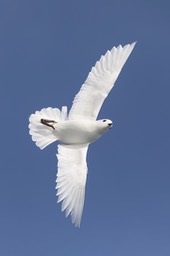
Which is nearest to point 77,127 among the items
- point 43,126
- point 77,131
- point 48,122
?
point 77,131

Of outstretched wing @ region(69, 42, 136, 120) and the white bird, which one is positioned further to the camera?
outstretched wing @ region(69, 42, 136, 120)

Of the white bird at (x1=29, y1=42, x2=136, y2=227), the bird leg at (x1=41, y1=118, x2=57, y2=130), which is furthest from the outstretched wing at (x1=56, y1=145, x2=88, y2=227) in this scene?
the bird leg at (x1=41, y1=118, x2=57, y2=130)

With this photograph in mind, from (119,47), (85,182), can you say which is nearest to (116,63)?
(119,47)

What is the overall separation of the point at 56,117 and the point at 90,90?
201cm

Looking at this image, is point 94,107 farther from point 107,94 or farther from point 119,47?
point 119,47

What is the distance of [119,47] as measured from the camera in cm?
2836

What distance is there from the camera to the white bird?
88.1 feet

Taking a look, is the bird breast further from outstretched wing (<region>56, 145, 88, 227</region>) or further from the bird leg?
outstretched wing (<region>56, 145, 88, 227</region>)

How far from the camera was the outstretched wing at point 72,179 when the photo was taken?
26.4 m

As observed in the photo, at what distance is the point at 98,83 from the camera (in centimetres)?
2873

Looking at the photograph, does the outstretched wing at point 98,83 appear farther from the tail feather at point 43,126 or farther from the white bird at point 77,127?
the tail feather at point 43,126

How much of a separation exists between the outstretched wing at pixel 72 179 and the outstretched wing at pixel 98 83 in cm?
160

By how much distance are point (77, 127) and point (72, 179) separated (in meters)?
2.31

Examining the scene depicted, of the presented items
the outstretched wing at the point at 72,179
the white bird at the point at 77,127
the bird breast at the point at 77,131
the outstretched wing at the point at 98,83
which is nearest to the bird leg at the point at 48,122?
the white bird at the point at 77,127
